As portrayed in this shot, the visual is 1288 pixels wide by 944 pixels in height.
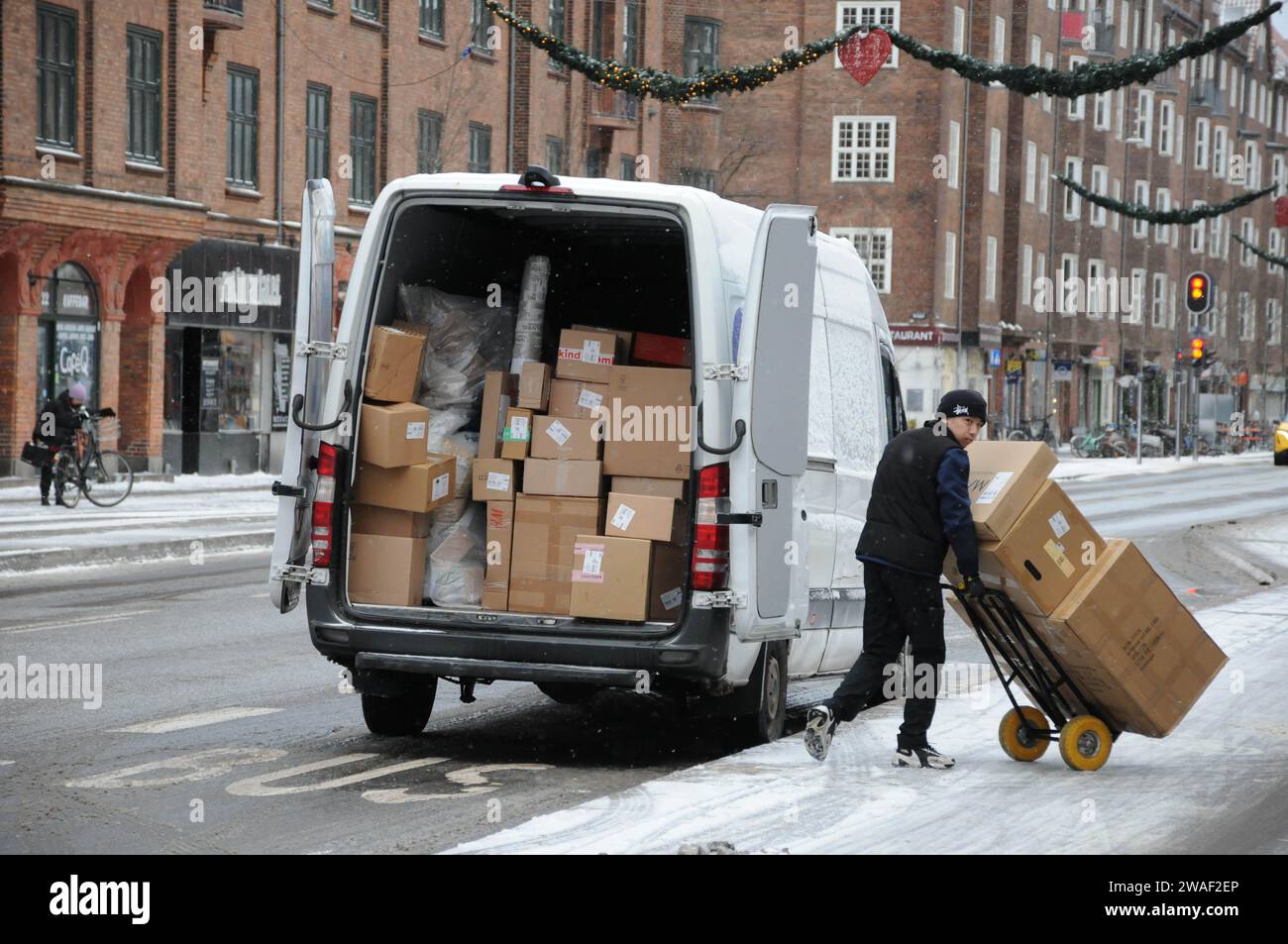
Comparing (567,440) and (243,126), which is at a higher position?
(243,126)

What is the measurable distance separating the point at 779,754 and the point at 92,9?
81.8 feet

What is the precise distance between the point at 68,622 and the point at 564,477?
624cm

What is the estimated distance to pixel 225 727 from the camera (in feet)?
31.7

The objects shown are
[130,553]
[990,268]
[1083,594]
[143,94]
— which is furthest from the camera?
[990,268]

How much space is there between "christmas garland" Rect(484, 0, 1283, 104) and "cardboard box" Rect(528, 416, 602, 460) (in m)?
Result: 6.96

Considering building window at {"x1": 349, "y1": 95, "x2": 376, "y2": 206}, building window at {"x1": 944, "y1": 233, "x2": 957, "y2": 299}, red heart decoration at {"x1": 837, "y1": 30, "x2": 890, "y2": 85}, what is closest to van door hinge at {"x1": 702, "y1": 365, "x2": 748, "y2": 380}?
red heart decoration at {"x1": 837, "y1": 30, "x2": 890, "y2": 85}

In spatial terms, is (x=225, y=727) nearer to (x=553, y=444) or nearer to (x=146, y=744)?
(x=146, y=744)

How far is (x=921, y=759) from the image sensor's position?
333 inches

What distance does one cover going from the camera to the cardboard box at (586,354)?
9.32m

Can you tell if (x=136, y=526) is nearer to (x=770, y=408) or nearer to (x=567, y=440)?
(x=567, y=440)

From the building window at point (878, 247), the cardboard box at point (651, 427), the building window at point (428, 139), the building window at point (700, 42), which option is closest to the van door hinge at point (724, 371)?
the cardboard box at point (651, 427)

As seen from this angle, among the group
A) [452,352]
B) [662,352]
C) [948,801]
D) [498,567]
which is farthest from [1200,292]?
[948,801]

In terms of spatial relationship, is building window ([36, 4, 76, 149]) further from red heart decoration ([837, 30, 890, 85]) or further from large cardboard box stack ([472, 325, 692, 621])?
large cardboard box stack ([472, 325, 692, 621])
